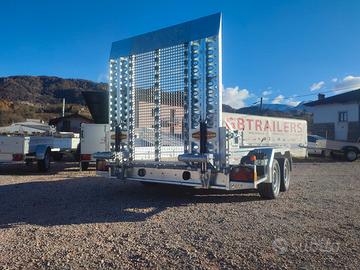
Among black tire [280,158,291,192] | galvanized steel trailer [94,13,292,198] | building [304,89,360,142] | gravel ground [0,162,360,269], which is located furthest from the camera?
building [304,89,360,142]

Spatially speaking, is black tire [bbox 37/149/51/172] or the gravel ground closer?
the gravel ground

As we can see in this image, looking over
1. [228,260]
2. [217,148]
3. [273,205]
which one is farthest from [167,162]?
[228,260]

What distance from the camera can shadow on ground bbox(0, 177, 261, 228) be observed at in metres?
6.67

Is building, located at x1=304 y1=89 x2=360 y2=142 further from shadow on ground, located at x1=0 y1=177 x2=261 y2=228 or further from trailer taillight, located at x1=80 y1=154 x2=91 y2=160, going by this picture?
shadow on ground, located at x1=0 y1=177 x2=261 y2=228

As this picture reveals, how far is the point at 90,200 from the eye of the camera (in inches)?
332

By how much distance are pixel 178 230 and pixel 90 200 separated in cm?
324

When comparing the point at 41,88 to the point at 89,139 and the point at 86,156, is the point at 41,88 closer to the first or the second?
the point at 86,156

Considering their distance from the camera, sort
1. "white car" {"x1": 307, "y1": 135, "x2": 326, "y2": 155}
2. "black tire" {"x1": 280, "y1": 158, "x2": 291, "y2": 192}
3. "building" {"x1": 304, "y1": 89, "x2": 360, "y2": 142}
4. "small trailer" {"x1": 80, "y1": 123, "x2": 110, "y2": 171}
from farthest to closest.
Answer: "building" {"x1": 304, "y1": 89, "x2": 360, "y2": 142}, "white car" {"x1": 307, "y1": 135, "x2": 326, "y2": 155}, "small trailer" {"x1": 80, "y1": 123, "x2": 110, "y2": 171}, "black tire" {"x1": 280, "y1": 158, "x2": 291, "y2": 192}

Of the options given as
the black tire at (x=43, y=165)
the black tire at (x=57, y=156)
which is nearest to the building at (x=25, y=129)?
the black tire at (x=57, y=156)

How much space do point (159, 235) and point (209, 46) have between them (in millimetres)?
3434

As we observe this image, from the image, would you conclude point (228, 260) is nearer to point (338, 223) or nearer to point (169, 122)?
point (338, 223)

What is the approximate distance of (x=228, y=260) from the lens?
446cm

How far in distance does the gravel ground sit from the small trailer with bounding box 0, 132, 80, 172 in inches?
194

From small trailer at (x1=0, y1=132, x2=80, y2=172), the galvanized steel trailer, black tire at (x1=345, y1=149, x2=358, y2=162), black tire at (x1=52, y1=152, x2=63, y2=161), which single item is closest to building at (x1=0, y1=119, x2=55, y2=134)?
black tire at (x1=52, y1=152, x2=63, y2=161)
